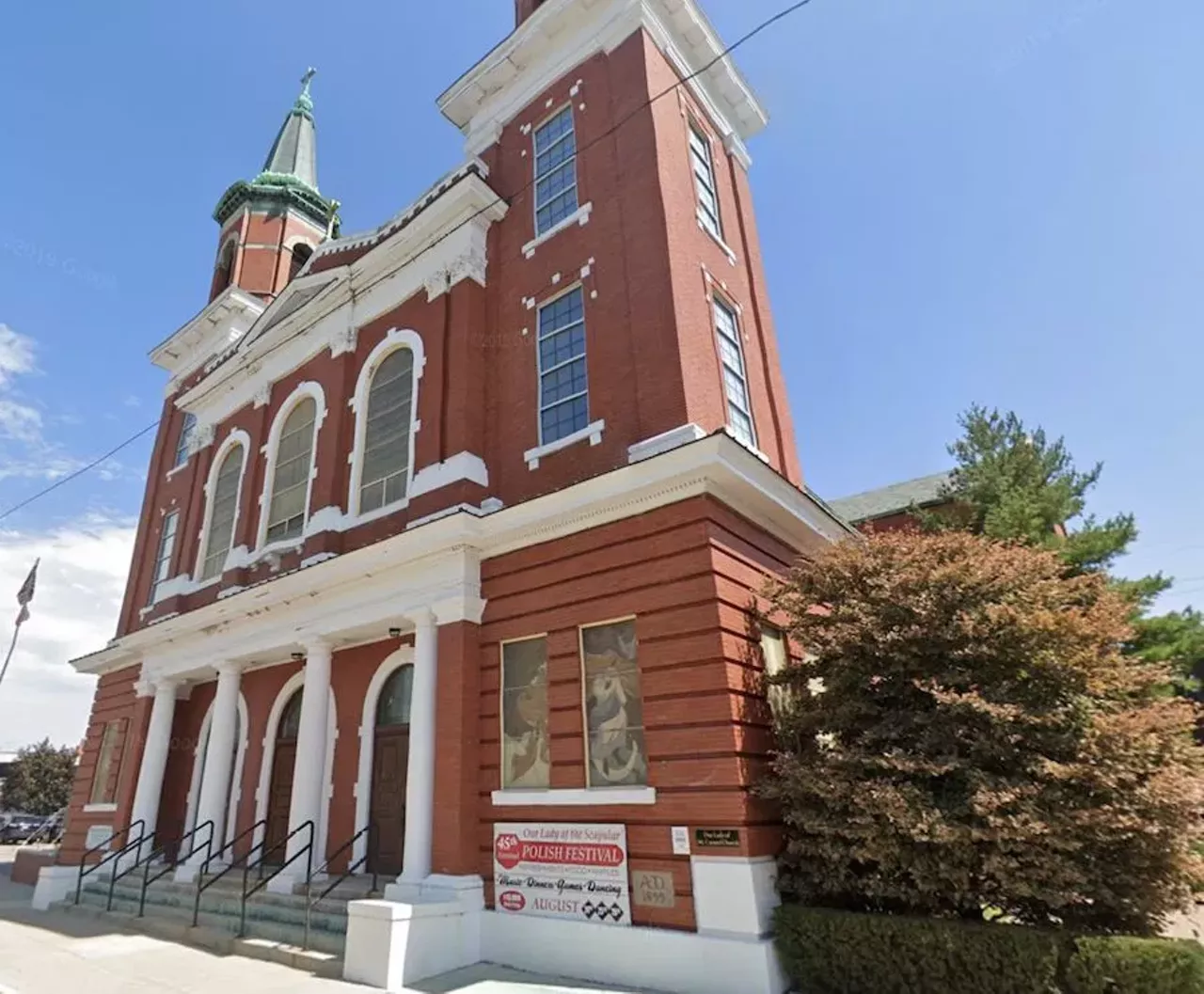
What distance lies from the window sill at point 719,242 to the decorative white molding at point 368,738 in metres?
9.49

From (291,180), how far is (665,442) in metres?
22.6

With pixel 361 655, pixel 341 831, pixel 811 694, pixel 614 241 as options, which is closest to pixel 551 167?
pixel 614 241

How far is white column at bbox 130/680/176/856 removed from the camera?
1579cm

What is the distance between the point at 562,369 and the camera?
40.3ft

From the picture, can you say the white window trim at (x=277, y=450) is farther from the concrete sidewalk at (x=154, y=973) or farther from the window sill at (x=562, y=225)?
the concrete sidewalk at (x=154, y=973)

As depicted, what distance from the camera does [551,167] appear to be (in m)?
14.4

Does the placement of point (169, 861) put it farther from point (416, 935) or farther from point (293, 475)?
point (416, 935)

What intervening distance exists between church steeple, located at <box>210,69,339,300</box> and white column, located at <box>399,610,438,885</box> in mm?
17645

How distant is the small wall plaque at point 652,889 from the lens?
8.13m

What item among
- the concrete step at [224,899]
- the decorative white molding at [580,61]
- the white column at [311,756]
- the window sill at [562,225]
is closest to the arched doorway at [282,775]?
the concrete step at [224,899]

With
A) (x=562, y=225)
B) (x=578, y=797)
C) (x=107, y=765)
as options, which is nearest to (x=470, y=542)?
(x=578, y=797)

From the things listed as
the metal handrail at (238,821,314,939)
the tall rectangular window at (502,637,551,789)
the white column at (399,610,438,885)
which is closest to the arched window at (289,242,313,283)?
the white column at (399,610,438,885)

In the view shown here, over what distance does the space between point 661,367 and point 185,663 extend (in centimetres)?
1307

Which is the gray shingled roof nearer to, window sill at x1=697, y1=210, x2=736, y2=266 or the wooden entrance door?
window sill at x1=697, y1=210, x2=736, y2=266
